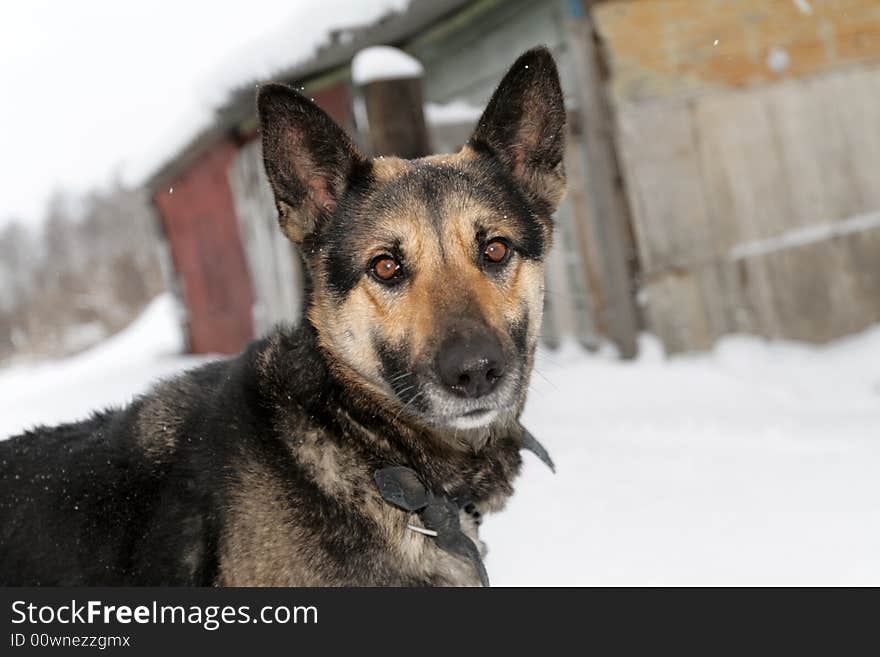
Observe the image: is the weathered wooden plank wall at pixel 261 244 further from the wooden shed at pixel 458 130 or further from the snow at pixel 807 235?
the snow at pixel 807 235

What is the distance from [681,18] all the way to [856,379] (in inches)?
135

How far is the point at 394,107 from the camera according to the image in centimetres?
462

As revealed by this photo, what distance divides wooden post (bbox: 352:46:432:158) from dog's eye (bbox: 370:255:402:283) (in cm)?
202

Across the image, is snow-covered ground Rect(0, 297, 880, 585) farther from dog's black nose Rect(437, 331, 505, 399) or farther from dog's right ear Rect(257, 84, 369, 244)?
dog's right ear Rect(257, 84, 369, 244)

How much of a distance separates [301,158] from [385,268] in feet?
1.61

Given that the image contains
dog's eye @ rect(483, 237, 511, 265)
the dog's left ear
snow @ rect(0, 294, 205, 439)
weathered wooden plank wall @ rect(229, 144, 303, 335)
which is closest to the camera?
dog's eye @ rect(483, 237, 511, 265)

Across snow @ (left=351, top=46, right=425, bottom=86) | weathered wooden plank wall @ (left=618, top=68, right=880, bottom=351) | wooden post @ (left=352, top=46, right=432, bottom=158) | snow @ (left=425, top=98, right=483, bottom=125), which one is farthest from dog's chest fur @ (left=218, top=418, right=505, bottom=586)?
weathered wooden plank wall @ (left=618, top=68, right=880, bottom=351)

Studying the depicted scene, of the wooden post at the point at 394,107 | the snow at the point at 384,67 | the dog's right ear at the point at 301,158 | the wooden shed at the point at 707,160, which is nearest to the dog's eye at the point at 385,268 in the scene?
the dog's right ear at the point at 301,158

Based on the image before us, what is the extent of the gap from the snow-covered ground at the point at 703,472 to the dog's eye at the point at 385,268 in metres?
0.83

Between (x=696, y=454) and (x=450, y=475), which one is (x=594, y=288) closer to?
(x=696, y=454)

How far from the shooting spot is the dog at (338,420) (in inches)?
93.3

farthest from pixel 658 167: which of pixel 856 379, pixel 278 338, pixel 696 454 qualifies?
pixel 278 338

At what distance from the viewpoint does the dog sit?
A: 2.37m

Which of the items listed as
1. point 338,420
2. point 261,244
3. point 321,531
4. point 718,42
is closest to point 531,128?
point 338,420
